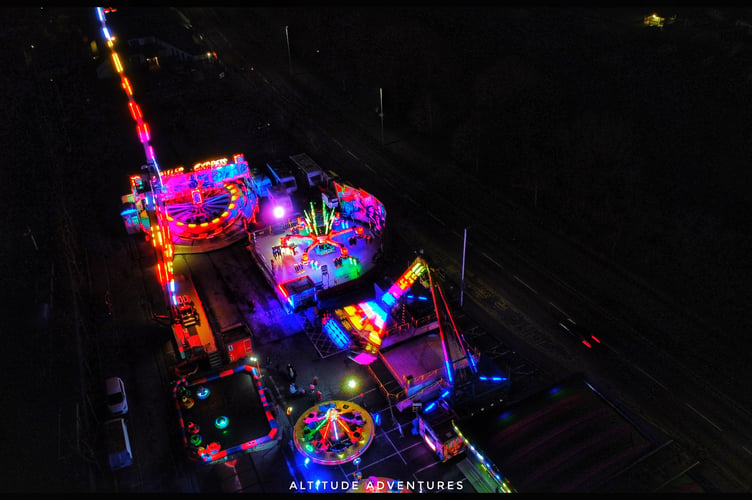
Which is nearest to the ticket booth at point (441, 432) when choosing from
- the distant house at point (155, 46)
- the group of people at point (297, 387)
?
the group of people at point (297, 387)

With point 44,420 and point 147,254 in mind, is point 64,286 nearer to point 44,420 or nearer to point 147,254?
point 147,254

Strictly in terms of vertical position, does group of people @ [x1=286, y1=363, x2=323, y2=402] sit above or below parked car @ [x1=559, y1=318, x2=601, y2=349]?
below

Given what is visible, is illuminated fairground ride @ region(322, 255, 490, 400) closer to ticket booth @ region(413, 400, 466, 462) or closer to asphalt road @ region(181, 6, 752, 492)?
ticket booth @ region(413, 400, 466, 462)

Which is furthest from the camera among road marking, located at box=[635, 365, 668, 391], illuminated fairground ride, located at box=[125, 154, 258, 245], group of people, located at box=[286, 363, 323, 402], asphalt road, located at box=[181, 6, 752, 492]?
illuminated fairground ride, located at box=[125, 154, 258, 245]

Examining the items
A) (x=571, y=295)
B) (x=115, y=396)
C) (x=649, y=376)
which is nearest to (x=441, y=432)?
(x=649, y=376)

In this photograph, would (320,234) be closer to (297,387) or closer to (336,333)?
(336,333)

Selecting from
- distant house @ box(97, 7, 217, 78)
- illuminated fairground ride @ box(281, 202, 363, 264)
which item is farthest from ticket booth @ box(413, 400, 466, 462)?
distant house @ box(97, 7, 217, 78)

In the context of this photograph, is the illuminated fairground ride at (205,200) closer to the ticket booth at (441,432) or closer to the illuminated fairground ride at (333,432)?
the illuminated fairground ride at (333,432)
